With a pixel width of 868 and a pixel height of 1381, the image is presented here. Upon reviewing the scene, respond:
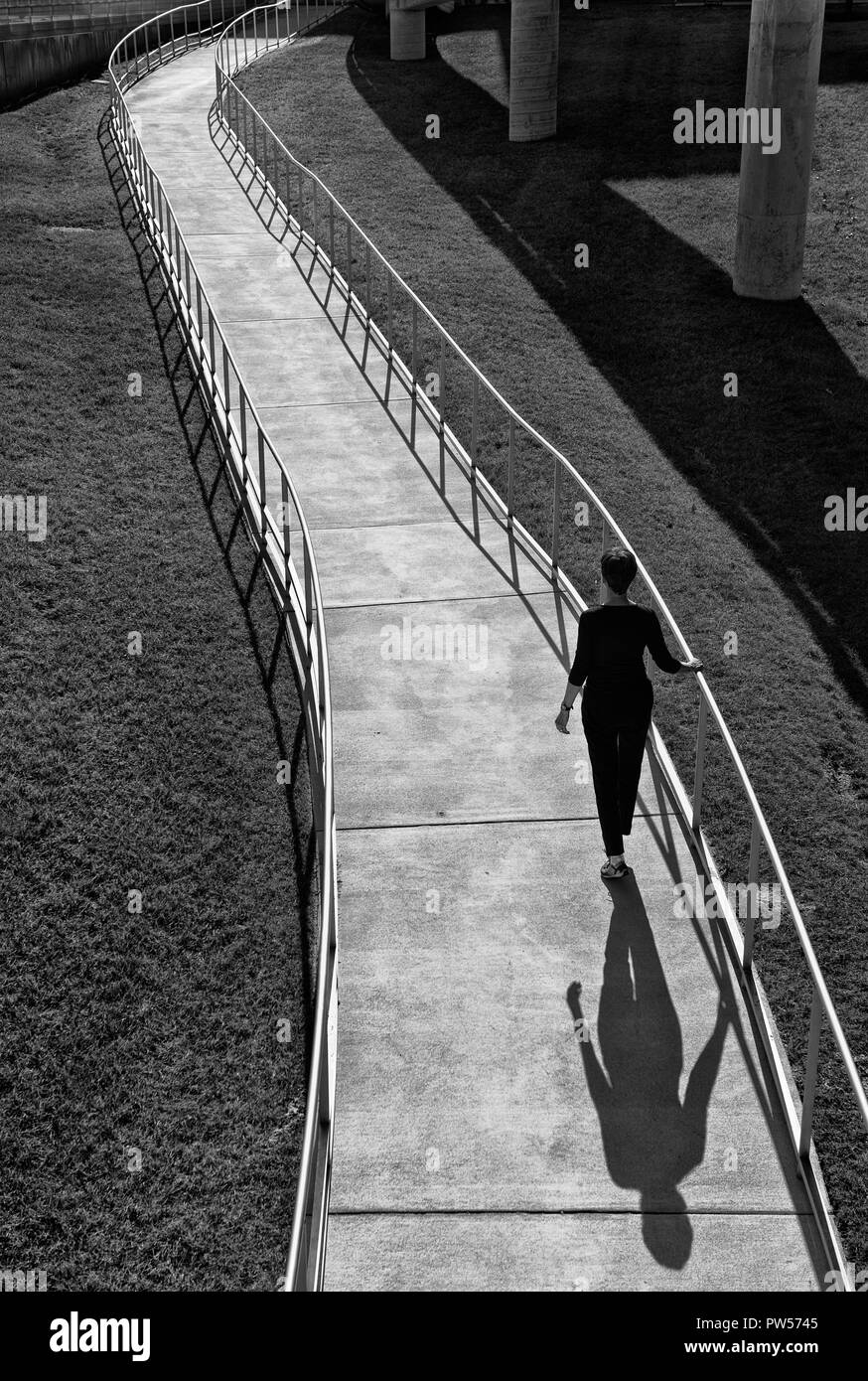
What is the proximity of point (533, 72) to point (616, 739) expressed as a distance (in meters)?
20.5

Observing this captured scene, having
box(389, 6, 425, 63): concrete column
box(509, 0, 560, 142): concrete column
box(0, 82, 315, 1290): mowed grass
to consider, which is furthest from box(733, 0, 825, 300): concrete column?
box(389, 6, 425, 63): concrete column

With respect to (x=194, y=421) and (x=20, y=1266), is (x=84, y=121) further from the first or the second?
(x=20, y=1266)

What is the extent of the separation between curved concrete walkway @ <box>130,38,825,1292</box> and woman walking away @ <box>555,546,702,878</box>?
2.35 feet

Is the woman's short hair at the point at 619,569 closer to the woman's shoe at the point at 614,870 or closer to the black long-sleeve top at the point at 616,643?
the black long-sleeve top at the point at 616,643

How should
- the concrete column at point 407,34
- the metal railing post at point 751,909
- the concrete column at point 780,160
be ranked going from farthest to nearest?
1. the concrete column at point 407,34
2. the concrete column at point 780,160
3. the metal railing post at point 751,909

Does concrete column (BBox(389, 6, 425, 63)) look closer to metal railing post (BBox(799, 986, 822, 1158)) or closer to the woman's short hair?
the woman's short hair

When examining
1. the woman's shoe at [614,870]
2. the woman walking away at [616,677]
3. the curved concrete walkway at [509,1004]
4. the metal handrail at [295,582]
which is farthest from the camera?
the woman's shoe at [614,870]

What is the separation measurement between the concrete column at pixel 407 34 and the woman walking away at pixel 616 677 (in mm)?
27970

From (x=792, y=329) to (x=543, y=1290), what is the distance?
1368 centimetres

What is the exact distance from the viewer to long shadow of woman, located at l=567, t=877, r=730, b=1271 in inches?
223

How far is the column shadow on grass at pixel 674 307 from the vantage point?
1275 centimetres

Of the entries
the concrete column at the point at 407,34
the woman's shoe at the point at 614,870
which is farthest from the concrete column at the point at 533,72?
the woman's shoe at the point at 614,870

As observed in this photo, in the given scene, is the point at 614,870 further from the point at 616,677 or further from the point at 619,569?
the point at 619,569

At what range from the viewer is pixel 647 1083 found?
6.27 meters
